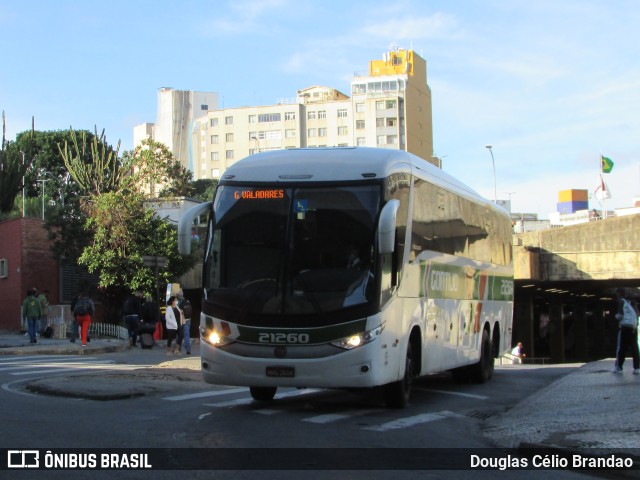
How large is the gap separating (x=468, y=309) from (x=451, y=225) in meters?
2.04

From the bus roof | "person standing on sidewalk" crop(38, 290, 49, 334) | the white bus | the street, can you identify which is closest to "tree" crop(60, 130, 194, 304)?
"person standing on sidewalk" crop(38, 290, 49, 334)

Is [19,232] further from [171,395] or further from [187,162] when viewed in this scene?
[187,162]

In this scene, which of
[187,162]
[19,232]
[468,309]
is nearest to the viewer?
[468,309]

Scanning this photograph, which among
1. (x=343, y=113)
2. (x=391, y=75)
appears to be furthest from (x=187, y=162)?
(x=391, y=75)

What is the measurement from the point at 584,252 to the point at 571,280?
7.01 feet

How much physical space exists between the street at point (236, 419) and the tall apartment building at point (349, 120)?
4182 inches

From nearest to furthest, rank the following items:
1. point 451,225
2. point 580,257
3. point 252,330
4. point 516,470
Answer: point 516,470 < point 252,330 < point 451,225 < point 580,257

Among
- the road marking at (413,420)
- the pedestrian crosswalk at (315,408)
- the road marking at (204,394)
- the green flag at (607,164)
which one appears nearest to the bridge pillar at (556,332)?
the green flag at (607,164)

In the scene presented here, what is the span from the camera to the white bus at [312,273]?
398 inches

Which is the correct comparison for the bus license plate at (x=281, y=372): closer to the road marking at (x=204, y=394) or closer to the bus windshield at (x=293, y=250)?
the bus windshield at (x=293, y=250)

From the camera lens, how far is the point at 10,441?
26.2ft

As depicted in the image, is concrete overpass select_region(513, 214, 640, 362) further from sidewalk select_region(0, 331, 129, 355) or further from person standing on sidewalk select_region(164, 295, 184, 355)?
sidewalk select_region(0, 331, 129, 355)

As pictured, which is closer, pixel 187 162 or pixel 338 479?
pixel 338 479

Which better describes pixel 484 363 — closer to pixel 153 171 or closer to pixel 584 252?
pixel 584 252
